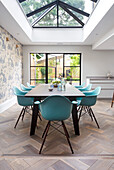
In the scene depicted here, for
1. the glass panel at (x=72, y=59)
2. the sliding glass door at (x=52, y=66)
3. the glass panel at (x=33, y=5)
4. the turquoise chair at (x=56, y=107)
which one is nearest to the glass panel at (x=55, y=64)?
the sliding glass door at (x=52, y=66)

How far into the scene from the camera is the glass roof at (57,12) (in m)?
4.59

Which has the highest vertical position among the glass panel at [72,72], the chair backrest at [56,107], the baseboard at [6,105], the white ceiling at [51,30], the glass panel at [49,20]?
the glass panel at [49,20]

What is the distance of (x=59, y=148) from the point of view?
2037 millimetres

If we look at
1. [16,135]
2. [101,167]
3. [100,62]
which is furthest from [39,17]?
[101,167]

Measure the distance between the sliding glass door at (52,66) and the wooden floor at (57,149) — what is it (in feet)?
13.2

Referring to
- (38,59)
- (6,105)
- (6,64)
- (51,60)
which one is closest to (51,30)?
(51,60)

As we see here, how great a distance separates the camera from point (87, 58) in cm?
651

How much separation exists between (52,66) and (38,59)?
81 cm

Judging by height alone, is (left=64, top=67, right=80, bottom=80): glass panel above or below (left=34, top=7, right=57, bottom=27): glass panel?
below

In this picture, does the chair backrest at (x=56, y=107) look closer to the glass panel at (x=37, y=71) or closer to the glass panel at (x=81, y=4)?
the glass panel at (x=81, y=4)

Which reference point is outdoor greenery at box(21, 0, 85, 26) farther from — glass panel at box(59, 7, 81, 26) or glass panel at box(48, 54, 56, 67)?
glass panel at box(48, 54, 56, 67)

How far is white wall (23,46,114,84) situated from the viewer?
21.2ft

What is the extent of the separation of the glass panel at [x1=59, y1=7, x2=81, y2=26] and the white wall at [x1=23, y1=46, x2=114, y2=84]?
1186mm

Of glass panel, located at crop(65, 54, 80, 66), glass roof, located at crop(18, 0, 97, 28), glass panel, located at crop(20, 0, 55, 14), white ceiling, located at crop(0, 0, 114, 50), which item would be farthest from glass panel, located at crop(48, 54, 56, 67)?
glass panel, located at crop(20, 0, 55, 14)
